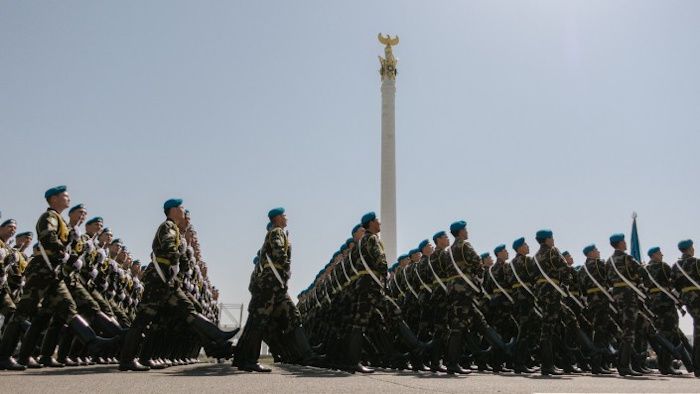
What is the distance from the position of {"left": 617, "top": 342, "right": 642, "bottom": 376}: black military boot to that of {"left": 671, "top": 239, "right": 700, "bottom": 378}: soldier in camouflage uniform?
97cm

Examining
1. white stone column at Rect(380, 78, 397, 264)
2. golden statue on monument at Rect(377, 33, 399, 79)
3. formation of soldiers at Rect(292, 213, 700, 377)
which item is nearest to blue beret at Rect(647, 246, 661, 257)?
formation of soldiers at Rect(292, 213, 700, 377)

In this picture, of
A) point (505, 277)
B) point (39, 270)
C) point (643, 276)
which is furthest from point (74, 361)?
point (643, 276)

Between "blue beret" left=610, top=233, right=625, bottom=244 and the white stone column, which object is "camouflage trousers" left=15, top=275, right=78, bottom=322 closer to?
"blue beret" left=610, top=233, right=625, bottom=244

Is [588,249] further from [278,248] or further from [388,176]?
[388,176]

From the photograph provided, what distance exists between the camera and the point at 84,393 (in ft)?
13.8

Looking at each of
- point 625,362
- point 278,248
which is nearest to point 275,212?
point 278,248

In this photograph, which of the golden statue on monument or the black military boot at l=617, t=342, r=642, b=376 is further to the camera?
the golden statue on monument

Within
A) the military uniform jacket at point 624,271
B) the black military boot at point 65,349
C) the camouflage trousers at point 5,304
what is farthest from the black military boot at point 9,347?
the military uniform jacket at point 624,271

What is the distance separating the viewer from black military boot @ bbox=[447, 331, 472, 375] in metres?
7.95

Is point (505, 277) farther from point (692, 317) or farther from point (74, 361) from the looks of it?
point (74, 361)

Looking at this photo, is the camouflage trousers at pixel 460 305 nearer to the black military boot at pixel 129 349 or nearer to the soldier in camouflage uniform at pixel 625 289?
the soldier in camouflage uniform at pixel 625 289

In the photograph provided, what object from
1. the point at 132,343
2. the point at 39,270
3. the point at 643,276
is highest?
the point at 643,276

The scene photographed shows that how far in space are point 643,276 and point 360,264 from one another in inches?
183

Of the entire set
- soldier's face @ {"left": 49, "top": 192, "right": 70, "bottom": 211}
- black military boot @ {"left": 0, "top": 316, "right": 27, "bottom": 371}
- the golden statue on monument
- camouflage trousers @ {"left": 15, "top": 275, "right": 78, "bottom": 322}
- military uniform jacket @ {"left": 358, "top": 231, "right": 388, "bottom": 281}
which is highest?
the golden statue on monument
